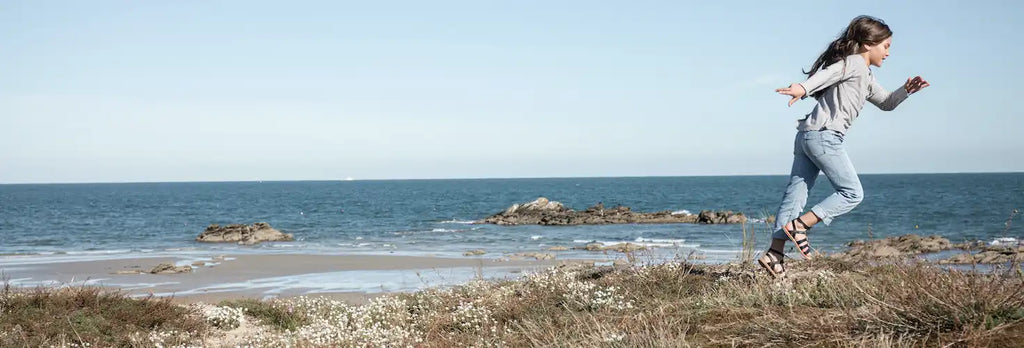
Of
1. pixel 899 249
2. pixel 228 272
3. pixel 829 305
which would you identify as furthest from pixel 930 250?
pixel 829 305

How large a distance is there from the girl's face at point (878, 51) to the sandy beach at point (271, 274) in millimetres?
9868

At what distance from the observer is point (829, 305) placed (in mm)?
5344

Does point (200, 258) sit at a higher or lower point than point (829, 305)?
lower

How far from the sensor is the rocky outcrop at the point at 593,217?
1789 inches

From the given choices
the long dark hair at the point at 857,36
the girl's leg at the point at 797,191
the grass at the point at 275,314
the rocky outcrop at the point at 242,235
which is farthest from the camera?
the rocky outcrop at the point at 242,235

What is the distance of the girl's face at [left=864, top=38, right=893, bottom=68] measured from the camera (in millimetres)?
6199

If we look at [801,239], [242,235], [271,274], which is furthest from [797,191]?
[242,235]

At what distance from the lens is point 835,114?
6.07 metres

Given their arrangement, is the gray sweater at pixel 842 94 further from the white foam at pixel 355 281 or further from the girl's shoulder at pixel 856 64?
the white foam at pixel 355 281

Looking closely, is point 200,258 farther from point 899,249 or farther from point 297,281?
point 899,249

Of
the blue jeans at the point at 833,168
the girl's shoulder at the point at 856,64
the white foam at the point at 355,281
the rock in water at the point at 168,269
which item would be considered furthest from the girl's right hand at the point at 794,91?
the rock in water at the point at 168,269

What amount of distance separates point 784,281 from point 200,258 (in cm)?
2484

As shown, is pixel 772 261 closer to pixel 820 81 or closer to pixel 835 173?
pixel 835 173

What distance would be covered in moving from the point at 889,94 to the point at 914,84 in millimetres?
209
